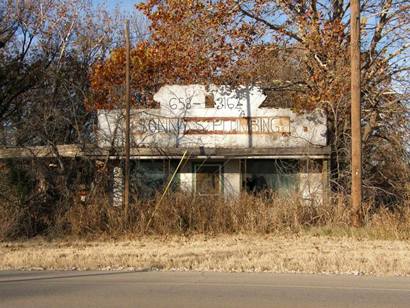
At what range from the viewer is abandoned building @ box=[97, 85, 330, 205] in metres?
20.3

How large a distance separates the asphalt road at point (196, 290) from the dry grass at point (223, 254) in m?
0.83

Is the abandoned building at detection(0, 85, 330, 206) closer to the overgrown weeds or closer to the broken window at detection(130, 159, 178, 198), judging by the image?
the broken window at detection(130, 159, 178, 198)

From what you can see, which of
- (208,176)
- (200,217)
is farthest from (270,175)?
(200,217)

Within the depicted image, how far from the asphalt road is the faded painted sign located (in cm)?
1035

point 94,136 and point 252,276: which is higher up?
point 94,136

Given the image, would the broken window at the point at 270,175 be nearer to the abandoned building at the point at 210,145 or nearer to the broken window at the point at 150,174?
the abandoned building at the point at 210,145

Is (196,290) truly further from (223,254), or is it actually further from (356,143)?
(356,143)

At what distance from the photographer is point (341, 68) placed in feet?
67.8

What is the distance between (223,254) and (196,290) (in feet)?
13.8

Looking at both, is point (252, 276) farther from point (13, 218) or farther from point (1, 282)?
point (13, 218)

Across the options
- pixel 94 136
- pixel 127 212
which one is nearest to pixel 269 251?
pixel 127 212

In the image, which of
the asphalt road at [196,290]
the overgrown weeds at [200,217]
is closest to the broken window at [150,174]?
the overgrown weeds at [200,217]

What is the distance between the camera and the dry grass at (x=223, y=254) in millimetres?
11367

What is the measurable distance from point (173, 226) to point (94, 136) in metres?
5.18
